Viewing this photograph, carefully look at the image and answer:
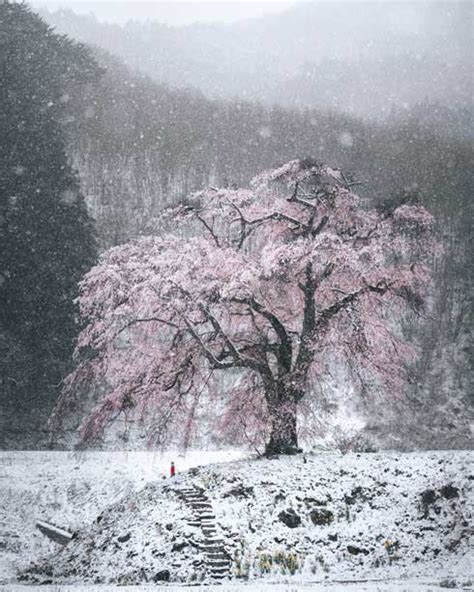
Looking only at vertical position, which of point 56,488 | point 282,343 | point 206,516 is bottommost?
point 56,488

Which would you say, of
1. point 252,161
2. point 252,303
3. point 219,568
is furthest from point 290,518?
point 252,161

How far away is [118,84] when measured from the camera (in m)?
52.4

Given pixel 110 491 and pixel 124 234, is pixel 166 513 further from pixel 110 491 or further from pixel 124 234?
pixel 124 234

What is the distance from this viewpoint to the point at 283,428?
46.5 ft

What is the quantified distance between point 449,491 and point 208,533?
4792 millimetres

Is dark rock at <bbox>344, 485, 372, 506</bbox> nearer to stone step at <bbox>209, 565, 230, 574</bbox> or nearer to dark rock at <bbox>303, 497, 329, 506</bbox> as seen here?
dark rock at <bbox>303, 497, 329, 506</bbox>

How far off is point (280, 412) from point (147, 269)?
4.49 metres

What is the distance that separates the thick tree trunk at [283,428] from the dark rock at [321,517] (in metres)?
2.44

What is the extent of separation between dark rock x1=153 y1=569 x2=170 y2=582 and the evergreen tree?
14.8m

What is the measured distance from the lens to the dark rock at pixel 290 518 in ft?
38.7

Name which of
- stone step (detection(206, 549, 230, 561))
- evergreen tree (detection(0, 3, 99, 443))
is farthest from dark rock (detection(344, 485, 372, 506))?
evergreen tree (detection(0, 3, 99, 443))

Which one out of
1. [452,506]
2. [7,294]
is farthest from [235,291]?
[7,294]

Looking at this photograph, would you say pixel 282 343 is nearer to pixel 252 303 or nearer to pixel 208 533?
pixel 252 303

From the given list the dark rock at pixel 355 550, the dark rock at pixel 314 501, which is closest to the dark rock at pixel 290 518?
the dark rock at pixel 314 501
